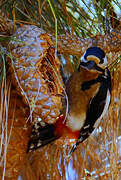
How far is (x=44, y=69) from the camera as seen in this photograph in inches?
20.9

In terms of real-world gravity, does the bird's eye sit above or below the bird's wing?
above

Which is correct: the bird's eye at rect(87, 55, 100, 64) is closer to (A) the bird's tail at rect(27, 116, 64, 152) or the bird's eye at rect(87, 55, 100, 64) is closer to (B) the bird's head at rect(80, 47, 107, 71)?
(B) the bird's head at rect(80, 47, 107, 71)

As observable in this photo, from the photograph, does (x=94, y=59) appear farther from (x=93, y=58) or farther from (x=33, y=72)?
(x=33, y=72)

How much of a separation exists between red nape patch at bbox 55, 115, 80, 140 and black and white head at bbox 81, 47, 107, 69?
4.6 inches

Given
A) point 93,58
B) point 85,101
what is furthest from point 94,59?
point 85,101

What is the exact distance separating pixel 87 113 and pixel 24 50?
212 mm

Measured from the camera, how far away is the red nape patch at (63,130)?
1.82 feet

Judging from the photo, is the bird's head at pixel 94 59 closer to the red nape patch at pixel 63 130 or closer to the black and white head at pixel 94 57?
the black and white head at pixel 94 57

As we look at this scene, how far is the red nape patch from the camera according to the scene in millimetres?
556

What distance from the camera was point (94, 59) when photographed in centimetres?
54

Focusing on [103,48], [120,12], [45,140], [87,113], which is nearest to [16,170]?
[45,140]

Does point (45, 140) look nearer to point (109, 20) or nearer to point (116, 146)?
point (116, 146)

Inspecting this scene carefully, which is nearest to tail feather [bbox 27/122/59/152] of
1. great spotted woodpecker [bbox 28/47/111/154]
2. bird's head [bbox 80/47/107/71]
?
great spotted woodpecker [bbox 28/47/111/154]

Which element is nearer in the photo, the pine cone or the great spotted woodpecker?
the pine cone
